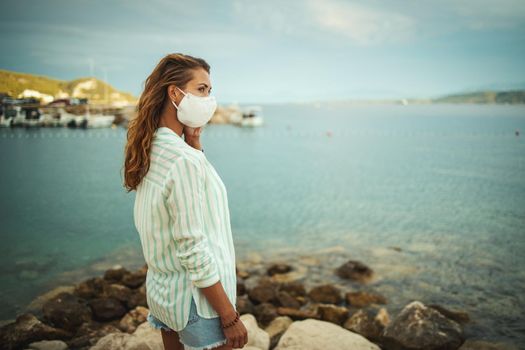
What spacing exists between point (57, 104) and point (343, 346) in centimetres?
1626

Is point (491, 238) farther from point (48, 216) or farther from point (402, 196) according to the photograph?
point (48, 216)

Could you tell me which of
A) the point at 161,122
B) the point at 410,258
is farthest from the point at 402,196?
the point at 161,122

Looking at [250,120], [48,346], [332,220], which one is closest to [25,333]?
[48,346]

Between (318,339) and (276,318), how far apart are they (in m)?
1.89

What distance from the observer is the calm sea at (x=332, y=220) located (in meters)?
9.73

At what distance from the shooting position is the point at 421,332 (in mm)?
6113

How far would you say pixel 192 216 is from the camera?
1.83 m

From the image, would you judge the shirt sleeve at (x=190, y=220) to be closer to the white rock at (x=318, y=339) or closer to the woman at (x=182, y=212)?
the woman at (x=182, y=212)

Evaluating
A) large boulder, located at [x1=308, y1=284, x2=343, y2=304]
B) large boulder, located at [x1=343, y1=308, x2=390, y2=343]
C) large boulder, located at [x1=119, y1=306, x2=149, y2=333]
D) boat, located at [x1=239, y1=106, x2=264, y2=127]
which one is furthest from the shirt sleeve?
boat, located at [x1=239, y1=106, x2=264, y2=127]

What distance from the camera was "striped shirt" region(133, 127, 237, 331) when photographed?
6.02ft

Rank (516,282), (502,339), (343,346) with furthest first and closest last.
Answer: (516,282)
(502,339)
(343,346)

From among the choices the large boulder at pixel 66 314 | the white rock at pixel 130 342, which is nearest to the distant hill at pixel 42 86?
the large boulder at pixel 66 314

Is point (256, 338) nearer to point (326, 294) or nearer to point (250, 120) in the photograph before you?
point (326, 294)

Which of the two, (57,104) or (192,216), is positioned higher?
(57,104)
